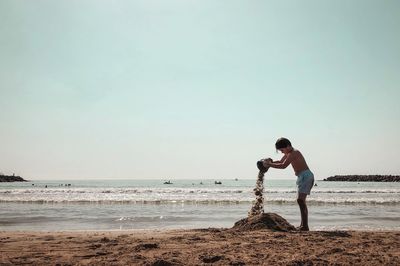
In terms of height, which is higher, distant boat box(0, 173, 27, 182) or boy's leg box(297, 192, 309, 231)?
Answer: boy's leg box(297, 192, 309, 231)

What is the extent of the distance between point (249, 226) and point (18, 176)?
143826mm

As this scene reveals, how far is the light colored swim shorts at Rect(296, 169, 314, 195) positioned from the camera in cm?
719

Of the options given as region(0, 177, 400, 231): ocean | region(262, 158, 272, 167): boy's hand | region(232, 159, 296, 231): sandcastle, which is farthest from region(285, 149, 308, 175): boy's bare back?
region(0, 177, 400, 231): ocean

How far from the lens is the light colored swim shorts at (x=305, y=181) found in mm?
7191

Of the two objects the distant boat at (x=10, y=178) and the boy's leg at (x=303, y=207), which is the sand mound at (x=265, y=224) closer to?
the boy's leg at (x=303, y=207)

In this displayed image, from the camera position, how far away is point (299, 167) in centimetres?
737

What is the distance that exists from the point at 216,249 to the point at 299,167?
3.26 metres

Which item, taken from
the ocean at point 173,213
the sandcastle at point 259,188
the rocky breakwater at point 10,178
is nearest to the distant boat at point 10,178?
the rocky breakwater at point 10,178

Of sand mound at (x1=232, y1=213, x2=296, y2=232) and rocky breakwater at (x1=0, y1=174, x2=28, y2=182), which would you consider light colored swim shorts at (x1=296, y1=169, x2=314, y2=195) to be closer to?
sand mound at (x1=232, y1=213, x2=296, y2=232)

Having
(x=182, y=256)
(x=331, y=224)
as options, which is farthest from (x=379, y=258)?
(x=331, y=224)

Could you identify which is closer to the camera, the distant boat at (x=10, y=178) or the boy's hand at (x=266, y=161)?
the boy's hand at (x=266, y=161)

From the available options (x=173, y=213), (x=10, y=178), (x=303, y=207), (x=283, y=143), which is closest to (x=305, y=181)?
(x=303, y=207)

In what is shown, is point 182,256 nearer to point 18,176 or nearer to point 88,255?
point 88,255

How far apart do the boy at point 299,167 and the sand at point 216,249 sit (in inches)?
31.8
